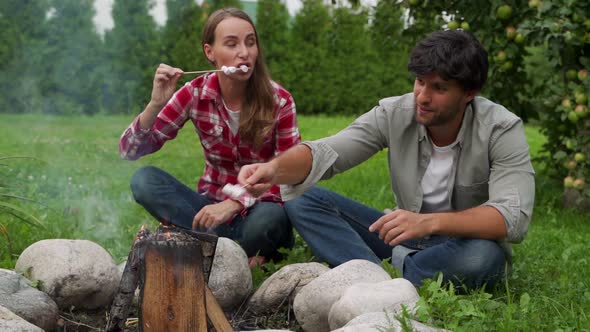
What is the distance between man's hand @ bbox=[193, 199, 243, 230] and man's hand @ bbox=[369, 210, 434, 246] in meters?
0.88

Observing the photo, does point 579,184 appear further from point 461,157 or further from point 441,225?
point 441,225

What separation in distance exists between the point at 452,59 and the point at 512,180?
1.61 ft

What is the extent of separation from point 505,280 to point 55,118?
25.2 ft

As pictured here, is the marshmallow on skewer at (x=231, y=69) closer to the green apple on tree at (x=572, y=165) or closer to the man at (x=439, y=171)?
the man at (x=439, y=171)

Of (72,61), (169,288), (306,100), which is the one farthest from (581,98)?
(306,100)

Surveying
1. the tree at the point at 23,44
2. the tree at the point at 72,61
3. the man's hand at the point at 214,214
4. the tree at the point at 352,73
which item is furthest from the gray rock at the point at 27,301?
the tree at the point at 352,73

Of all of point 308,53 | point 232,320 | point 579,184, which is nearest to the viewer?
point 232,320

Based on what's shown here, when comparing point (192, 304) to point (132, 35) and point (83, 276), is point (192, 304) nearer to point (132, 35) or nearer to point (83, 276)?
point (83, 276)

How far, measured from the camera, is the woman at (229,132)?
11.8 ft

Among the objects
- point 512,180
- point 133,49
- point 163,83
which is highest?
point 163,83

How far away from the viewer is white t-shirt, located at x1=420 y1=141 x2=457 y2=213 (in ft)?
10.7

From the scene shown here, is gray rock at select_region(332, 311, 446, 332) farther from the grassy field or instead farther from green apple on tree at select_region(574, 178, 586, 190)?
green apple on tree at select_region(574, 178, 586, 190)

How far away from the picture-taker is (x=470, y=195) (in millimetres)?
3219

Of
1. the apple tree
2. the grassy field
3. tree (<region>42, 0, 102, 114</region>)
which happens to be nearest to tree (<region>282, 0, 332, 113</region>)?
the grassy field
